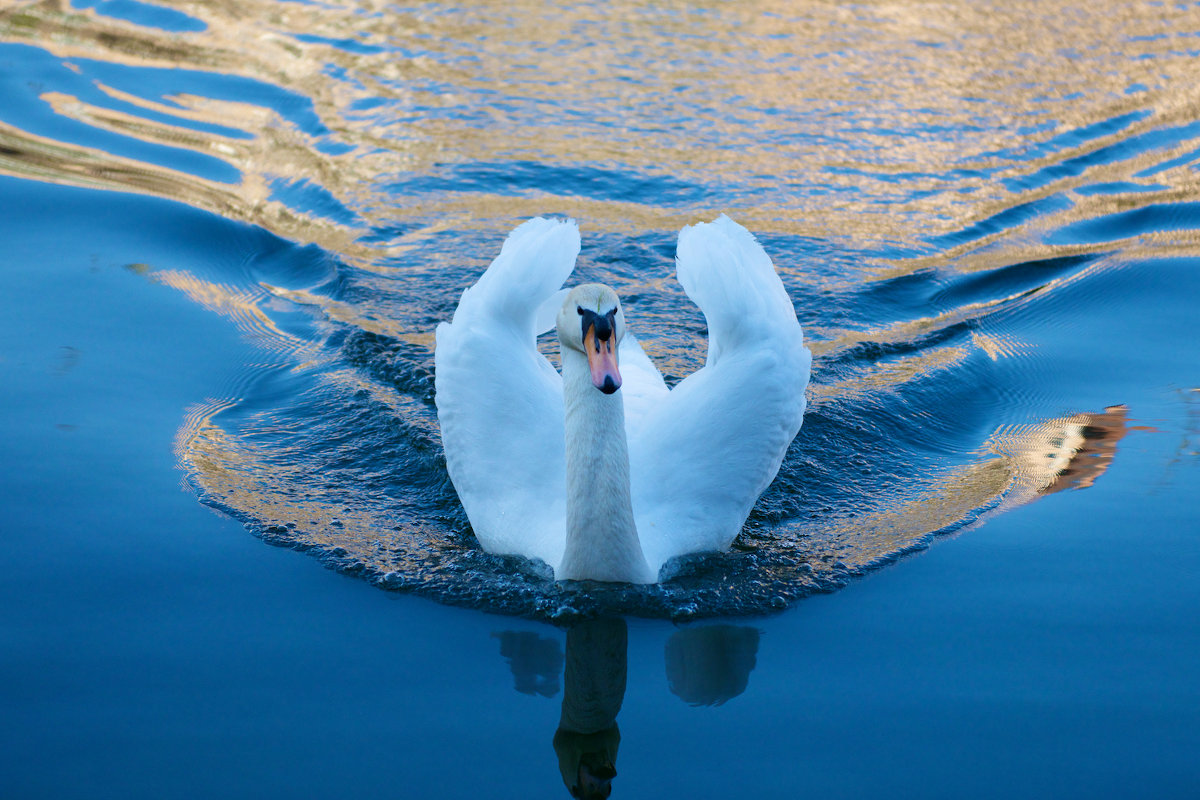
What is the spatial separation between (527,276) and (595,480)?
1.43 m

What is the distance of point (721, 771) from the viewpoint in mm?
4070

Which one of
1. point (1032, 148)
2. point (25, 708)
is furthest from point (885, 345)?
point (25, 708)

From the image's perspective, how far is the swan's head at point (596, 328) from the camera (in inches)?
177

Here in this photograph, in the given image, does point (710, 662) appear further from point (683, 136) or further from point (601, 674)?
point (683, 136)

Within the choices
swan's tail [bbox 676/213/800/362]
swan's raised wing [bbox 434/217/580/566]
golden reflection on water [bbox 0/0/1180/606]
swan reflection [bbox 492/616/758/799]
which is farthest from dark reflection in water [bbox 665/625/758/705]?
swan's tail [bbox 676/213/800/362]

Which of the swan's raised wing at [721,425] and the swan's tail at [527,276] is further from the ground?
the swan's tail at [527,276]

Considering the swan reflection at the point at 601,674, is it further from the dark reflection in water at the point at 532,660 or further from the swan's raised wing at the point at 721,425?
the swan's raised wing at the point at 721,425

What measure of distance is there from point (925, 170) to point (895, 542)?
5.55m

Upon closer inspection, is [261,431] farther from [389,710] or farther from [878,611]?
[878,611]

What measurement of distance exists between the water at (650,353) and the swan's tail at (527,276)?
963 mm

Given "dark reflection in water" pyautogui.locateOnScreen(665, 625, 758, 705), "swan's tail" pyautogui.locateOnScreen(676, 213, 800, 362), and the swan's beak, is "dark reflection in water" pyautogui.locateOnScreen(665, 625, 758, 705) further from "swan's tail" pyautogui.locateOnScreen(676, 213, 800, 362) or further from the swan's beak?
"swan's tail" pyautogui.locateOnScreen(676, 213, 800, 362)

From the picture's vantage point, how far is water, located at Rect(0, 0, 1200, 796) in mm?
4281

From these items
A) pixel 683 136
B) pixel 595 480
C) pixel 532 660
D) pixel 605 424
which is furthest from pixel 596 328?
pixel 683 136

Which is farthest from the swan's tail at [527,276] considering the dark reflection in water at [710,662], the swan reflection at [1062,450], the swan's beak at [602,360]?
the swan reflection at [1062,450]
